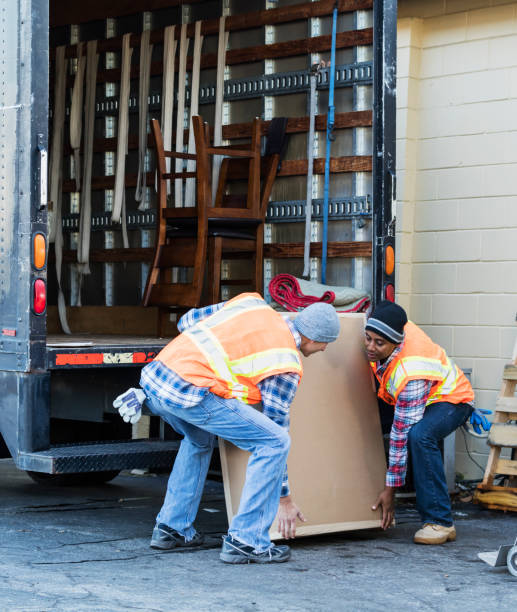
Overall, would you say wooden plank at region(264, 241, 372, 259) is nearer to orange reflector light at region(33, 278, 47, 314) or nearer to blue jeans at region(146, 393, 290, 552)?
blue jeans at region(146, 393, 290, 552)

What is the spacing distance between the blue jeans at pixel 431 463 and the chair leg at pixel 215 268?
76.0 inches

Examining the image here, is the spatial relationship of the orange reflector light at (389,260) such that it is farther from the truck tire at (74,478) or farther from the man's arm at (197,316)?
the truck tire at (74,478)

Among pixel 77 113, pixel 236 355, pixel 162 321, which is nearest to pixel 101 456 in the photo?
pixel 236 355

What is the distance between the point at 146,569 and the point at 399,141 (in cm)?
410

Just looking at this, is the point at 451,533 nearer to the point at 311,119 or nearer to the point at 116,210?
the point at 311,119

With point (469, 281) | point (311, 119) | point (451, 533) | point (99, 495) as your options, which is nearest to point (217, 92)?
point (311, 119)

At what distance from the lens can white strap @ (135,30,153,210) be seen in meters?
8.32

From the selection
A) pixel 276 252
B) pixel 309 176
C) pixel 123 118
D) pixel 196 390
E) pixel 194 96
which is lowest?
pixel 196 390

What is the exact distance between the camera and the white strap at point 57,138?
873cm

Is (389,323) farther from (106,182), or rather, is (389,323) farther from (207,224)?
(106,182)

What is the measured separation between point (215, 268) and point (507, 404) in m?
2.04

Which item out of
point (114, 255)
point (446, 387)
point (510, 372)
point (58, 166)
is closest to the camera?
point (446, 387)

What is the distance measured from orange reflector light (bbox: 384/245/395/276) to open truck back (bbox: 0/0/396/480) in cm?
2

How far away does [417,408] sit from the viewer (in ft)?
19.8
